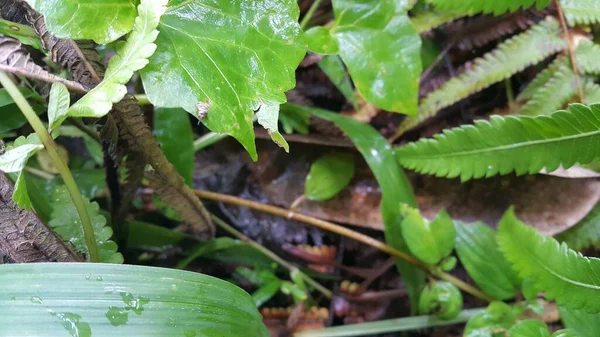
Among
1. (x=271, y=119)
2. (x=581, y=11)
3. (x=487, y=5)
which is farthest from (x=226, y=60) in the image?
(x=581, y=11)

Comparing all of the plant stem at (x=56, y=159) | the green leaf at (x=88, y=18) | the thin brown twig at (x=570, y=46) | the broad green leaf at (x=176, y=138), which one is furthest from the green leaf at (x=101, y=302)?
the thin brown twig at (x=570, y=46)

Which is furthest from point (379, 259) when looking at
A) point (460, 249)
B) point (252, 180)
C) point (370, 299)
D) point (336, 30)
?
point (336, 30)

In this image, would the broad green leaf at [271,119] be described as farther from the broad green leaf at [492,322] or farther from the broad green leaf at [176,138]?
the broad green leaf at [492,322]

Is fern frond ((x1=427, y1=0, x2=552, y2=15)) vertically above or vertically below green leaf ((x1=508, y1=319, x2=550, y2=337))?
above

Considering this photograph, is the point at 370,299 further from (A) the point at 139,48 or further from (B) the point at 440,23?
(A) the point at 139,48

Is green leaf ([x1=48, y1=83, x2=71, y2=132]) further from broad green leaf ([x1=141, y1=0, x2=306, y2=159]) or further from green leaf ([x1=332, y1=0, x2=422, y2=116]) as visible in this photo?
green leaf ([x1=332, y1=0, x2=422, y2=116])

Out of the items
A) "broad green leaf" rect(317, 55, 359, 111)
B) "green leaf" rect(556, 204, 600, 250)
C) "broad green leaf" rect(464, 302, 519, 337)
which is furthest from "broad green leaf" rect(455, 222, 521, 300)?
"broad green leaf" rect(317, 55, 359, 111)
